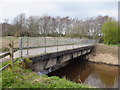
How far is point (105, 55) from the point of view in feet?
62.2

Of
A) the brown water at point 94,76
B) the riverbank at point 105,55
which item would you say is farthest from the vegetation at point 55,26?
the brown water at point 94,76

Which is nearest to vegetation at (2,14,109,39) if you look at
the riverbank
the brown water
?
the riverbank

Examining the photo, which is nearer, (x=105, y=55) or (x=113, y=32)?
(x=113, y=32)

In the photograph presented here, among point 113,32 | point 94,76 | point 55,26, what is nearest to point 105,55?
point 94,76

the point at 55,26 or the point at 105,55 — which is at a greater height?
the point at 55,26

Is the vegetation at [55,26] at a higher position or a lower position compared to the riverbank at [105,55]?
higher

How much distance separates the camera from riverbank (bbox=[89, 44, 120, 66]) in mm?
16856

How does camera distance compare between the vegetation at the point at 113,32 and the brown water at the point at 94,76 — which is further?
the brown water at the point at 94,76

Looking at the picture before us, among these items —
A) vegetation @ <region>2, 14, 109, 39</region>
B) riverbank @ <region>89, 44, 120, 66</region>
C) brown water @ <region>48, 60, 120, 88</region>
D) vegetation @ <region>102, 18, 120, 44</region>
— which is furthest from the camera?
vegetation @ <region>2, 14, 109, 39</region>

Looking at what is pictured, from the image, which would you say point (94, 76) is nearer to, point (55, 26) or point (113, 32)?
point (113, 32)

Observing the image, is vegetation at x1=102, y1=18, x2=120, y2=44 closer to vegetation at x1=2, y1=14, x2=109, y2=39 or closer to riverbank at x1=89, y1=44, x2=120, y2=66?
riverbank at x1=89, y1=44, x2=120, y2=66

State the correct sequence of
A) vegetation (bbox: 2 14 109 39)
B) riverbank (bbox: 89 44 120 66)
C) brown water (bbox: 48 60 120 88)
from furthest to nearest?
vegetation (bbox: 2 14 109 39) → riverbank (bbox: 89 44 120 66) → brown water (bbox: 48 60 120 88)

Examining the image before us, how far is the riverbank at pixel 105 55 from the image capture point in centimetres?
1686

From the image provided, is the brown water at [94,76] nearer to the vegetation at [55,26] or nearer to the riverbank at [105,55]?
the riverbank at [105,55]
